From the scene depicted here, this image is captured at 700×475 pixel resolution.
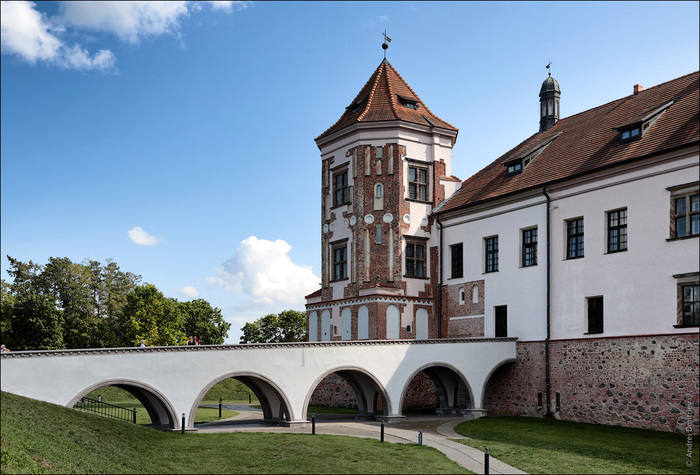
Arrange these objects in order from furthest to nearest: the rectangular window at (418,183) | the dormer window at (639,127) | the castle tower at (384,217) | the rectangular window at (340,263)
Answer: the rectangular window at (340,263), the rectangular window at (418,183), the castle tower at (384,217), the dormer window at (639,127)

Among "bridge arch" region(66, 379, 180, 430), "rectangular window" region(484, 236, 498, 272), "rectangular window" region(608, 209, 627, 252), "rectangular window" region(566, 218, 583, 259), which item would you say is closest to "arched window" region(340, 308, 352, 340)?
"rectangular window" region(484, 236, 498, 272)

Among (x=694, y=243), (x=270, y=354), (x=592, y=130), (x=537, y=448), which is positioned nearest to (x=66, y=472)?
(x=270, y=354)

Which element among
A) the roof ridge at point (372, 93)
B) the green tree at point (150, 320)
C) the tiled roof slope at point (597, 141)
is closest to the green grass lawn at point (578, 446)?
the tiled roof slope at point (597, 141)

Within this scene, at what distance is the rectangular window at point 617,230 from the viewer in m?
30.0

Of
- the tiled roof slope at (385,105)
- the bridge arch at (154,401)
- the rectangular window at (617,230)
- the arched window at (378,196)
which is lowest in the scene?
the bridge arch at (154,401)

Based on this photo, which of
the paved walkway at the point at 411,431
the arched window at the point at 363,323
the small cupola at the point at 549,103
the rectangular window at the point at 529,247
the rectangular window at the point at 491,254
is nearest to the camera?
the paved walkway at the point at 411,431

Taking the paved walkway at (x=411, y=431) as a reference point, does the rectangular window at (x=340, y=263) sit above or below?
above

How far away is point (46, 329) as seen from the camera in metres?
65.9

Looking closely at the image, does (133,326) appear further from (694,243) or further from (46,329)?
(694,243)

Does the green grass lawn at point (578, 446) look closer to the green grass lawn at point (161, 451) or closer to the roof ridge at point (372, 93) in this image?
the green grass lawn at point (161, 451)

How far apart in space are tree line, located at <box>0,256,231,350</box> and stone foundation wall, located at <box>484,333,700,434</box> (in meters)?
40.3

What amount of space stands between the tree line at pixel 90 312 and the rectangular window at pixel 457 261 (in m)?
35.5

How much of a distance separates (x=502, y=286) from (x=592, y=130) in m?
8.52

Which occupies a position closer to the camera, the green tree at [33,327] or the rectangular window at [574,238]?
the rectangular window at [574,238]
